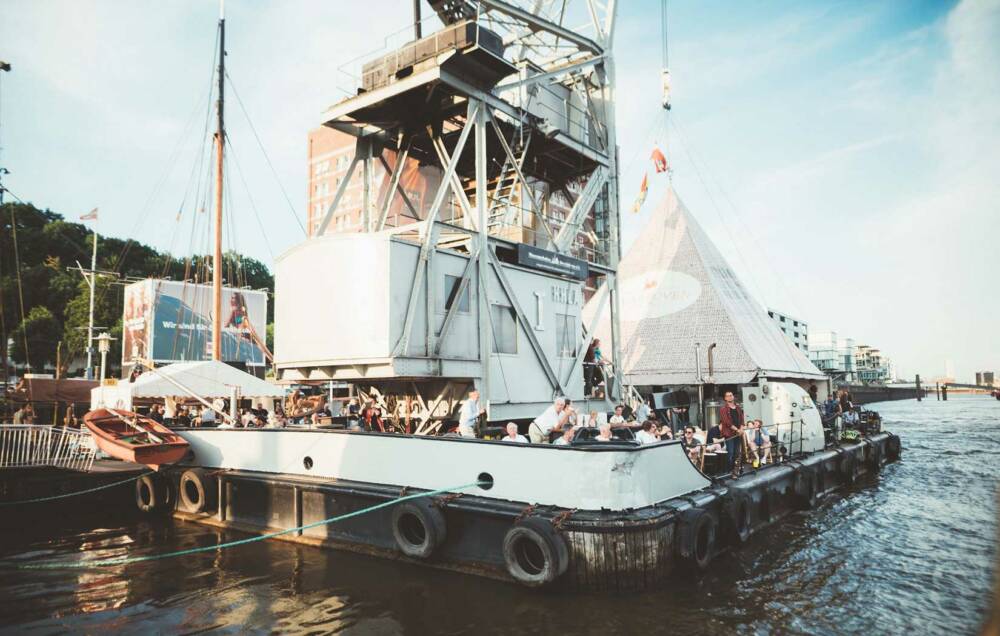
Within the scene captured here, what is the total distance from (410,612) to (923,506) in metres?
14.5

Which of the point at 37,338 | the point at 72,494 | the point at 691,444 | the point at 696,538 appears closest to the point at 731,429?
the point at 691,444

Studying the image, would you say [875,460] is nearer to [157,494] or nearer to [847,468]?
[847,468]

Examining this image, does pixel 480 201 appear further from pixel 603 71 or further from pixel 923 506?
pixel 923 506

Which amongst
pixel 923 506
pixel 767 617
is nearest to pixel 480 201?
pixel 767 617

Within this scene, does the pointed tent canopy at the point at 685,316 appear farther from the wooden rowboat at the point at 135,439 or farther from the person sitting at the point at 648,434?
the wooden rowboat at the point at 135,439

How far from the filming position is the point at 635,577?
880 cm

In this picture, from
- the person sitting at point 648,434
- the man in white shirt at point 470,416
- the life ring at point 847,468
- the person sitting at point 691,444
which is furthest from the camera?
the life ring at point 847,468

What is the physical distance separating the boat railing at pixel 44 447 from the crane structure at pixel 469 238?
20.2 feet

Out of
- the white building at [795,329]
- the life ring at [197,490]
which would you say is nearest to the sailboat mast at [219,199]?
the life ring at [197,490]

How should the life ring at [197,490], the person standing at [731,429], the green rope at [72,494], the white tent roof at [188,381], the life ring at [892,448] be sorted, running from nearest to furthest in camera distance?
the person standing at [731,429] < the life ring at [197,490] < the green rope at [72,494] < the white tent roof at [188,381] < the life ring at [892,448]

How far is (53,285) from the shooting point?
61.9 m

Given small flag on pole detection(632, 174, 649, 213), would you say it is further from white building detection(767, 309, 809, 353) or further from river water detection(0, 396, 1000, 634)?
white building detection(767, 309, 809, 353)

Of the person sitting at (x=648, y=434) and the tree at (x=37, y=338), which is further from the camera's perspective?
the tree at (x=37, y=338)

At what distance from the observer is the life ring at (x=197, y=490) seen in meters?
14.2
